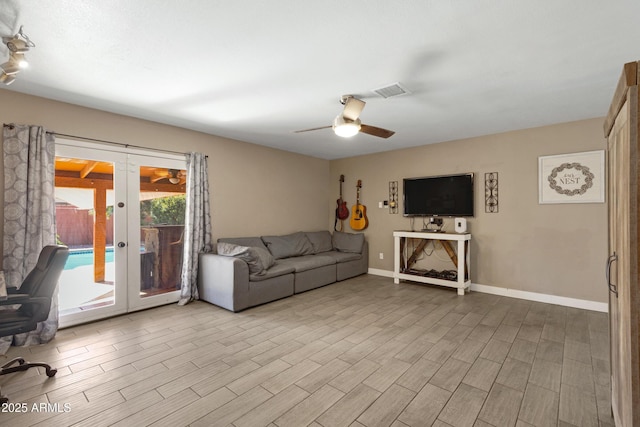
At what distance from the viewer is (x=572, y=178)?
3850 mm

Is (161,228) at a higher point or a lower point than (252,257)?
higher

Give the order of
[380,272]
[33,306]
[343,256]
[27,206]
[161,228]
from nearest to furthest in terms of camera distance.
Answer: [33,306]
[27,206]
[161,228]
[343,256]
[380,272]

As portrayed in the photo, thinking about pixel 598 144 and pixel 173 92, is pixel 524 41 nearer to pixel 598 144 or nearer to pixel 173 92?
pixel 598 144

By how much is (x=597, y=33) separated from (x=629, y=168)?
1589 millimetres

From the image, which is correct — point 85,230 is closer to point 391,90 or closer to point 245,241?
point 245,241

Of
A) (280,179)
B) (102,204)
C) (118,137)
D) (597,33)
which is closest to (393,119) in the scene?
(597,33)

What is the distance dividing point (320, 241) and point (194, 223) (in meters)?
2.56

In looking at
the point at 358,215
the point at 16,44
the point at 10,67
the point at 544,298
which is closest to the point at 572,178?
the point at 544,298

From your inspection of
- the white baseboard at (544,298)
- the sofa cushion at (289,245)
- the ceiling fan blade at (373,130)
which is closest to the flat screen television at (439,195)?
the white baseboard at (544,298)


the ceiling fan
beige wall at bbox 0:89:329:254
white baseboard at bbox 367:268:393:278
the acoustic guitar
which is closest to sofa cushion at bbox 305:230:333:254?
beige wall at bbox 0:89:329:254

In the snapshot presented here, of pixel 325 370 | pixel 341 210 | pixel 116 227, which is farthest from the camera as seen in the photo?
pixel 341 210

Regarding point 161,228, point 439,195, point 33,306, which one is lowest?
point 33,306

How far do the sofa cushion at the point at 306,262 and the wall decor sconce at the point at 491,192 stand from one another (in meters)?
2.65

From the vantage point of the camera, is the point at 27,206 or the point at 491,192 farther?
the point at 491,192
